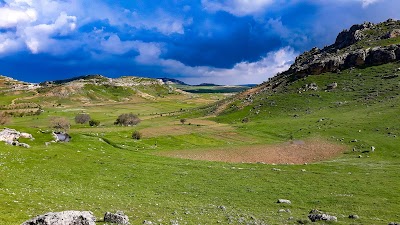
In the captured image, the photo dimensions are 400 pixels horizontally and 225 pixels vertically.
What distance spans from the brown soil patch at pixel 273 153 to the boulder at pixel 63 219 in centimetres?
4762

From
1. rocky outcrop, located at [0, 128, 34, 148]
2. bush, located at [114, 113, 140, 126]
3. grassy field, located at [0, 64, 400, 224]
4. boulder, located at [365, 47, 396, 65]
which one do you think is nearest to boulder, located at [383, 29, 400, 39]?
boulder, located at [365, 47, 396, 65]

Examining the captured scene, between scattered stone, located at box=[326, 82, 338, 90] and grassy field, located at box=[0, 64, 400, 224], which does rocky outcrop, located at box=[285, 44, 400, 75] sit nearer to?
scattered stone, located at box=[326, 82, 338, 90]

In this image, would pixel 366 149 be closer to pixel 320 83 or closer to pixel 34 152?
pixel 34 152

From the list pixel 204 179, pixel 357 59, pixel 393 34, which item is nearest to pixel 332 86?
pixel 357 59

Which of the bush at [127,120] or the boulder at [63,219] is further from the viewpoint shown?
the bush at [127,120]

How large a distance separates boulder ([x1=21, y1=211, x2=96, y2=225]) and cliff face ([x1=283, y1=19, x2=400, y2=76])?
148 metres

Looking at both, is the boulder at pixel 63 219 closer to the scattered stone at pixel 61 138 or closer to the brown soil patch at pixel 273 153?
the brown soil patch at pixel 273 153

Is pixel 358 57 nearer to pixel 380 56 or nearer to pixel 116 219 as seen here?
pixel 380 56

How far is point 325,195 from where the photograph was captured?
36844 millimetres

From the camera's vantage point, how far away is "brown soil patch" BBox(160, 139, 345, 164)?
219 ft

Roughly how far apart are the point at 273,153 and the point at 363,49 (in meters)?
101

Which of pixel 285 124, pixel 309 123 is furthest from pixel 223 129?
pixel 309 123

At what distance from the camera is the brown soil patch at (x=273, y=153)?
6681 centimetres

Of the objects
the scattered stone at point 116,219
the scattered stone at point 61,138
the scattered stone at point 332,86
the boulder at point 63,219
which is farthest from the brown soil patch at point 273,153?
the scattered stone at point 332,86
